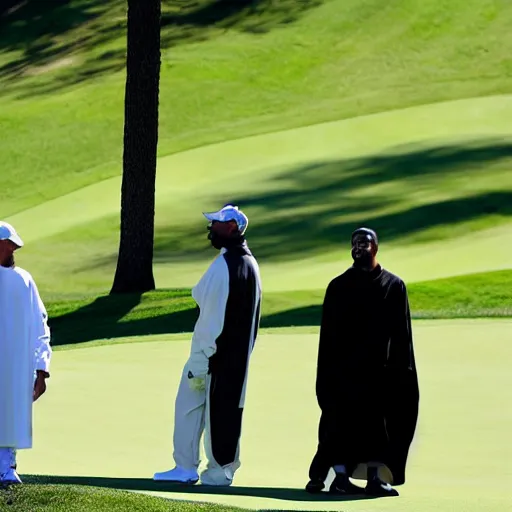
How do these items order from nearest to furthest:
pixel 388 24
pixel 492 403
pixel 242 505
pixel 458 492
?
pixel 242 505
pixel 458 492
pixel 492 403
pixel 388 24

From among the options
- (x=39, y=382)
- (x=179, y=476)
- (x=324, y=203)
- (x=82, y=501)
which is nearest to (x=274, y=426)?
(x=179, y=476)

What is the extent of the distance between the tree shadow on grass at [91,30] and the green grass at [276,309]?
2531 centimetres

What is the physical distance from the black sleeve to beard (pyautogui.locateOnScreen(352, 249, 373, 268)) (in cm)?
23

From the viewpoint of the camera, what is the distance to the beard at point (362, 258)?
35.2 feet

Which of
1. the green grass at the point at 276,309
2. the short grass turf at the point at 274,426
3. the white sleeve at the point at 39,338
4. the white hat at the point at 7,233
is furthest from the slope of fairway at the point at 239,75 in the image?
the white hat at the point at 7,233

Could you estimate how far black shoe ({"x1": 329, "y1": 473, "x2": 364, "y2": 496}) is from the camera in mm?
10773

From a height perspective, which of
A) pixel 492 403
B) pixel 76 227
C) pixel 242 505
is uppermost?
pixel 242 505

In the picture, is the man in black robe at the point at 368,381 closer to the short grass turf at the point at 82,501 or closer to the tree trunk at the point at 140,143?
the short grass turf at the point at 82,501

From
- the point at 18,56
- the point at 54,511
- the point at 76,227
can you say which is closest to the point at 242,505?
the point at 54,511

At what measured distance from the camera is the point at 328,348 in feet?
35.6

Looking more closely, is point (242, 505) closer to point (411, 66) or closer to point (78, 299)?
point (78, 299)

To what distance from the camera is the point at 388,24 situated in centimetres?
4962

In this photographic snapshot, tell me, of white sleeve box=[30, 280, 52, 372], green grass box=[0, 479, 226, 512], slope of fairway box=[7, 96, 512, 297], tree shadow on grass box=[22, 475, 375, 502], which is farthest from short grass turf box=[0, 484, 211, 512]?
slope of fairway box=[7, 96, 512, 297]

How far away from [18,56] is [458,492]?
45.9 metres
